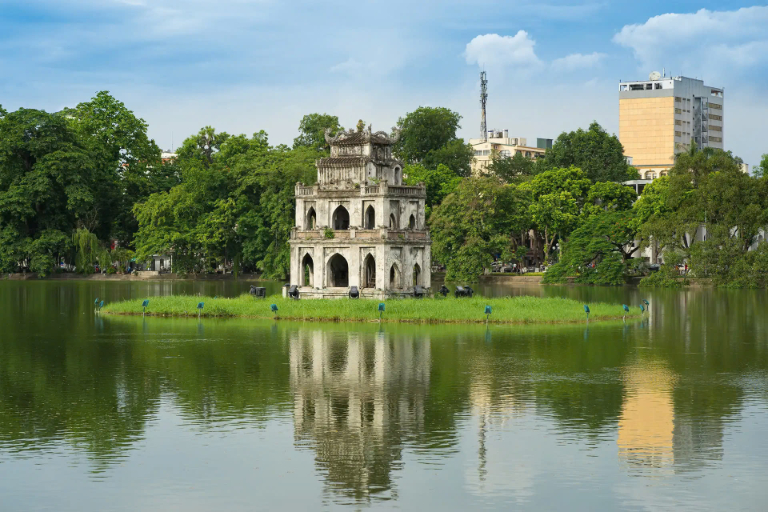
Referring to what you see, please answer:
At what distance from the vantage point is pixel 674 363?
43000mm

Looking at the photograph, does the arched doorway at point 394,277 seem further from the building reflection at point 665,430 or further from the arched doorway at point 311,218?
the building reflection at point 665,430

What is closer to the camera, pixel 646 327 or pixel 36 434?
pixel 36 434

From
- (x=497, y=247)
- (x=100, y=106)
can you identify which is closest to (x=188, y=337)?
(x=497, y=247)

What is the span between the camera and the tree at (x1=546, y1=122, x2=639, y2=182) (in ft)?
444

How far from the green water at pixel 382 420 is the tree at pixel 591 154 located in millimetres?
83806

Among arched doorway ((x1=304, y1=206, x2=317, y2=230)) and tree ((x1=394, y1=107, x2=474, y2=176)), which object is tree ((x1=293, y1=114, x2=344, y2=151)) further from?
arched doorway ((x1=304, y1=206, x2=317, y2=230))

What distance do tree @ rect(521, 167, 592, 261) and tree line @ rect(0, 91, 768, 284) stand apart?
145 millimetres

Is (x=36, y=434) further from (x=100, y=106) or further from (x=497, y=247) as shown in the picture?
(x=100, y=106)

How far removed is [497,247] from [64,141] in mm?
45998

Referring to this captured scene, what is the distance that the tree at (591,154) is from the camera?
444ft

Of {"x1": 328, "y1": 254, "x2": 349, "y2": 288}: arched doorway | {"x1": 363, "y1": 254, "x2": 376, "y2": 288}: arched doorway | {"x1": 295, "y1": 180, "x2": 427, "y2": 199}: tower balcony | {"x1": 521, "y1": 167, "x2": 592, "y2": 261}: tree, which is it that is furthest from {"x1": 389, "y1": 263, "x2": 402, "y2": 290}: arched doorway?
{"x1": 521, "y1": 167, "x2": 592, "y2": 261}: tree

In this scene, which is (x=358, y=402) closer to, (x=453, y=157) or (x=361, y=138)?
(x=361, y=138)

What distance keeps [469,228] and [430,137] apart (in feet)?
129

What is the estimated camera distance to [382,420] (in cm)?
3066
